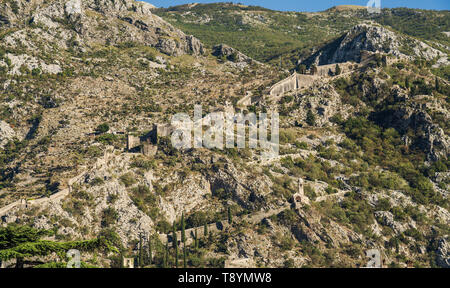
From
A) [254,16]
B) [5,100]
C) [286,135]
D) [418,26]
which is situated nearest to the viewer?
[286,135]

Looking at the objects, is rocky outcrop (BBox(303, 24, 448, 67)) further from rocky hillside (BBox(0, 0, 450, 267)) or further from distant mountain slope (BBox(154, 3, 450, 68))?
distant mountain slope (BBox(154, 3, 450, 68))

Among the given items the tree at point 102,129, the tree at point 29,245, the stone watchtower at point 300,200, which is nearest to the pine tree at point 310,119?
the stone watchtower at point 300,200

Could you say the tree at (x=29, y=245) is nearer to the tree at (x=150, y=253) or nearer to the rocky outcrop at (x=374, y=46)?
the tree at (x=150, y=253)

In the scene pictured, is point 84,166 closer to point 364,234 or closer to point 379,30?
point 364,234

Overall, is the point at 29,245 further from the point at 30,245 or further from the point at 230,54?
the point at 230,54

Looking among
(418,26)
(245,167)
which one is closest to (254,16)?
(418,26)

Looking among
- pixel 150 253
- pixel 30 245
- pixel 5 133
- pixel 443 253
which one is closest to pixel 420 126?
pixel 443 253
